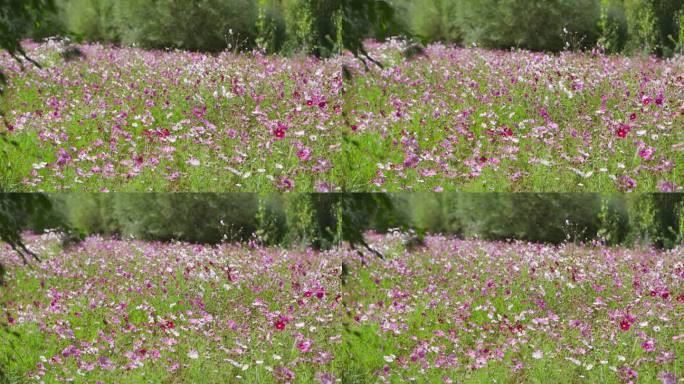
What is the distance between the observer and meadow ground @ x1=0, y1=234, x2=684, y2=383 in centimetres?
526

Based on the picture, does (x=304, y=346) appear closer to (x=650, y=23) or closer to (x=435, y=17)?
(x=435, y=17)

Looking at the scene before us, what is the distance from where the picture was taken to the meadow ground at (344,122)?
5.10m

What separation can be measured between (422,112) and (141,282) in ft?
8.31

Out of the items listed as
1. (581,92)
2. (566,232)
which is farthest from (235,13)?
(566,232)

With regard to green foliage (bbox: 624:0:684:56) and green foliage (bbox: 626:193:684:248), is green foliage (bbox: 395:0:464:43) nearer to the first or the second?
green foliage (bbox: 624:0:684:56)

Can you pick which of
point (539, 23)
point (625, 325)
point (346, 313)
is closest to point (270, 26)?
point (539, 23)

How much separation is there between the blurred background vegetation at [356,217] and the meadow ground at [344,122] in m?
0.19

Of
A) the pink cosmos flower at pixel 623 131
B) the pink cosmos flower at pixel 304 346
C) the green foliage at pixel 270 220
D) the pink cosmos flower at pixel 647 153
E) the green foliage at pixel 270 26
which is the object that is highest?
the green foliage at pixel 270 26

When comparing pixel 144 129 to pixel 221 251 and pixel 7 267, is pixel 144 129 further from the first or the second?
pixel 7 267

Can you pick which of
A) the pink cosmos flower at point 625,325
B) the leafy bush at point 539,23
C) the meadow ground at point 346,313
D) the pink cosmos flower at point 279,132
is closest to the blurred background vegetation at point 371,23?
the leafy bush at point 539,23

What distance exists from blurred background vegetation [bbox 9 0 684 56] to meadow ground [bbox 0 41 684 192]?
118 millimetres

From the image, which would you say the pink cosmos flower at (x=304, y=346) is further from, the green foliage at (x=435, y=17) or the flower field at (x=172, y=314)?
the green foliage at (x=435, y=17)

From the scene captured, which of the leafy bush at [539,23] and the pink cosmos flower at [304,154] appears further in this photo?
the leafy bush at [539,23]

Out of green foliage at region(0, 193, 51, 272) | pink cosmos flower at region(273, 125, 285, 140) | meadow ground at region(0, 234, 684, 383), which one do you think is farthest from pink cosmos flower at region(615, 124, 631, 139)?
green foliage at region(0, 193, 51, 272)
